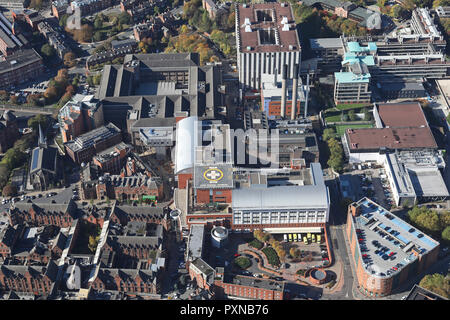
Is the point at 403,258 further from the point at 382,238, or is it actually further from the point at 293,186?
the point at 293,186

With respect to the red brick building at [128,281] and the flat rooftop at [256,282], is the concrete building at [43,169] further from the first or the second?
the flat rooftop at [256,282]

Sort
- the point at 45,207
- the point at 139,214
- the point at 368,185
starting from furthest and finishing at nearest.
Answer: the point at 368,185 → the point at 45,207 → the point at 139,214

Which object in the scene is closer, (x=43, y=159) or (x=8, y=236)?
(x=8, y=236)

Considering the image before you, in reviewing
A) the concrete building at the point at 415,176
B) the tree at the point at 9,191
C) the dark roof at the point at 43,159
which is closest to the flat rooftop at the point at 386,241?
the concrete building at the point at 415,176

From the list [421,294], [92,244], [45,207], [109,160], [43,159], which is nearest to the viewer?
[421,294]

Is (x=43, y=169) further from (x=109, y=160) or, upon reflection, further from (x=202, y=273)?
(x=202, y=273)

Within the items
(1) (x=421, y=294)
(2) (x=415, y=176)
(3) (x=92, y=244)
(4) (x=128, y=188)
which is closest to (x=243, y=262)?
(3) (x=92, y=244)

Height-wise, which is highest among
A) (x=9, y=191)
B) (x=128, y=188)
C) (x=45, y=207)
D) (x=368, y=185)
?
(x=368, y=185)
